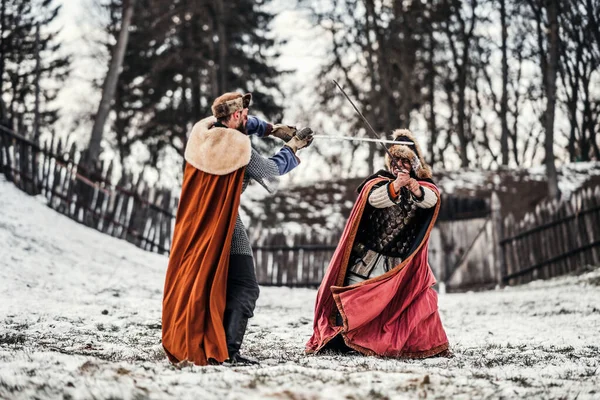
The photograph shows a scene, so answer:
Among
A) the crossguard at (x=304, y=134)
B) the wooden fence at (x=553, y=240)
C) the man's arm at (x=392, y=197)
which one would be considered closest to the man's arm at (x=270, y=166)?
the crossguard at (x=304, y=134)

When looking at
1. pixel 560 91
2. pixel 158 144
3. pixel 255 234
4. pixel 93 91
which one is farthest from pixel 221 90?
pixel 560 91

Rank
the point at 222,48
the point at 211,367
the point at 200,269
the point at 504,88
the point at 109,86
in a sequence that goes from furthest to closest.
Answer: the point at 504,88
the point at 222,48
the point at 109,86
the point at 200,269
the point at 211,367

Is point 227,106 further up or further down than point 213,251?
further up

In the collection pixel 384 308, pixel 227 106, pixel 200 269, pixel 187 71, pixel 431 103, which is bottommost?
pixel 384 308

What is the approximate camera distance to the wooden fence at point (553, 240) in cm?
1031

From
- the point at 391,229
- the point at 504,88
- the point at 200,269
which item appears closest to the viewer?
the point at 200,269

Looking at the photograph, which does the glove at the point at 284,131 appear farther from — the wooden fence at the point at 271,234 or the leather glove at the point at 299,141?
the wooden fence at the point at 271,234

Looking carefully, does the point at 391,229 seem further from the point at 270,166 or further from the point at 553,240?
the point at 553,240

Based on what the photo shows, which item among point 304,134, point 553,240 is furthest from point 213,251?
point 553,240

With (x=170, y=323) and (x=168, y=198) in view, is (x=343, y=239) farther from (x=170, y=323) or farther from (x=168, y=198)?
(x=168, y=198)

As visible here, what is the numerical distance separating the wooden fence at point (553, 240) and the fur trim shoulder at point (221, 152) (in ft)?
27.1

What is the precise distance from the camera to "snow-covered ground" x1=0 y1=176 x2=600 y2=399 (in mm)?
2674

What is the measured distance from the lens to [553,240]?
1078 cm

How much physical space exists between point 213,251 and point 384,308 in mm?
1365
